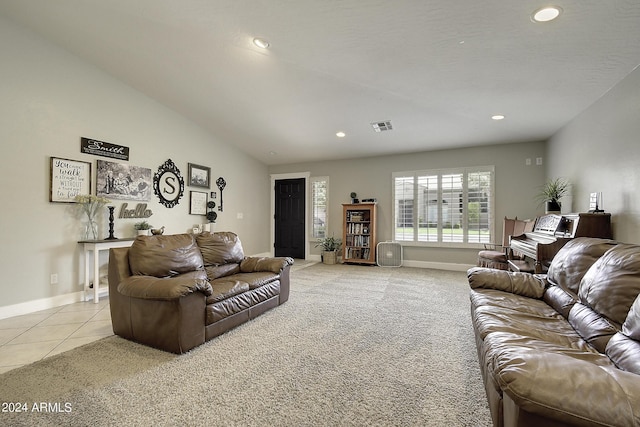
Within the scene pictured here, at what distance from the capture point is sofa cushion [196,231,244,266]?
326cm

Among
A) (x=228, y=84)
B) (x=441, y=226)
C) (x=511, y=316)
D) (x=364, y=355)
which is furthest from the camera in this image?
(x=441, y=226)

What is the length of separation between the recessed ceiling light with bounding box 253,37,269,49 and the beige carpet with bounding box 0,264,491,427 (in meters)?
2.95

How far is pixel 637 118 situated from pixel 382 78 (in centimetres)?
247

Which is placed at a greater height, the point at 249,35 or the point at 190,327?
the point at 249,35

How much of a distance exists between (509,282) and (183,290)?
8.83 ft

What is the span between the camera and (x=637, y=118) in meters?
2.63

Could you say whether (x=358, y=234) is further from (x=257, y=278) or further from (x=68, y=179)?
(x=68, y=179)

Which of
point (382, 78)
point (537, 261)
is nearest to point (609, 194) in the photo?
point (537, 261)

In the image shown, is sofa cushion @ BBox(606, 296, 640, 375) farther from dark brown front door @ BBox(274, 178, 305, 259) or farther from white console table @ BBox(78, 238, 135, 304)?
dark brown front door @ BBox(274, 178, 305, 259)

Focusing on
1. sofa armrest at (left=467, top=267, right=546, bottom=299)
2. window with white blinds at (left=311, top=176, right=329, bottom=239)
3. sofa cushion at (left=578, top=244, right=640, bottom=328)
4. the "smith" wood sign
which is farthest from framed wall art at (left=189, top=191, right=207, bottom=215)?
sofa cushion at (left=578, top=244, right=640, bottom=328)

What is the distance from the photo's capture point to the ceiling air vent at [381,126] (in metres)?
4.67

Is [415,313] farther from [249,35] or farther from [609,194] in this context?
[249,35]

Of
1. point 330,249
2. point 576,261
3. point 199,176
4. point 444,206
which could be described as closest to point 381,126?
point 444,206

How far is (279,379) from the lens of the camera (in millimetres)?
1864
